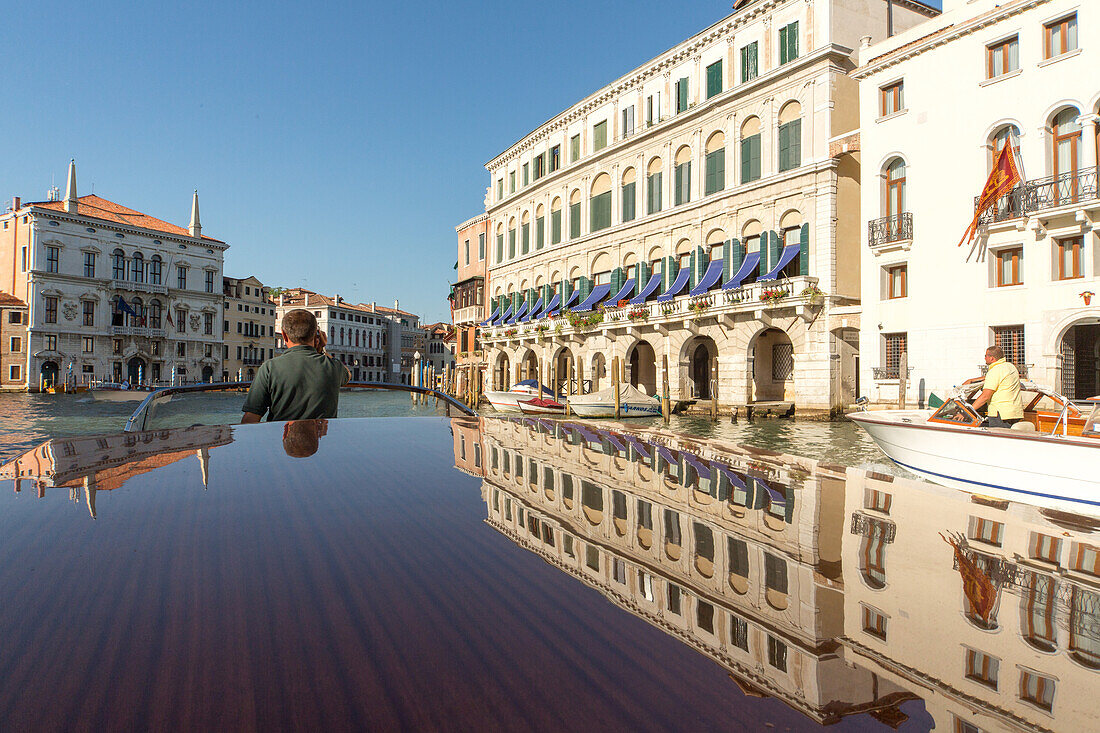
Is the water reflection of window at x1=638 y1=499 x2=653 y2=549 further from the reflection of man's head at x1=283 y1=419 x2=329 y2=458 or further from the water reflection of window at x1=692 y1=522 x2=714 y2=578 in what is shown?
the reflection of man's head at x1=283 y1=419 x2=329 y2=458

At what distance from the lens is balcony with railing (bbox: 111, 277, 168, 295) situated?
44281mm

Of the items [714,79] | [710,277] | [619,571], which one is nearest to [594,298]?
[710,277]

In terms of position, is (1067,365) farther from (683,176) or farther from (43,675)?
(43,675)

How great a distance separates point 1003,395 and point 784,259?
41.5ft

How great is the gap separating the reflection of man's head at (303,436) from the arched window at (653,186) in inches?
882

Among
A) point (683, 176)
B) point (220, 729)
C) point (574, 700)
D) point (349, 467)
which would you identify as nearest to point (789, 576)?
point (574, 700)

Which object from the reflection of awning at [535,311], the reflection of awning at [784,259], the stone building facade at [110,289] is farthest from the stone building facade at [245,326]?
the reflection of awning at [784,259]

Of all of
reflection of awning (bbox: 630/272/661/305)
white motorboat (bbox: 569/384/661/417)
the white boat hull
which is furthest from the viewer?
reflection of awning (bbox: 630/272/661/305)

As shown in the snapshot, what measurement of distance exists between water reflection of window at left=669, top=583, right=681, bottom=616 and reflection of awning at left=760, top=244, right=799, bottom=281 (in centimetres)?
1939

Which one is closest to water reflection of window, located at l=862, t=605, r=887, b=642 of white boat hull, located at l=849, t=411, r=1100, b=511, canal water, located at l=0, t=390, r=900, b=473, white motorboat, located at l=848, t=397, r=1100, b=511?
canal water, located at l=0, t=390, r=900, b=473

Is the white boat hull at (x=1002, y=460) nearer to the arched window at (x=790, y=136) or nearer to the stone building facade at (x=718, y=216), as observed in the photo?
the stone building facade at (x=718, y=216)

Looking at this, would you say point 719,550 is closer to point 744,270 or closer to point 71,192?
point 744,270

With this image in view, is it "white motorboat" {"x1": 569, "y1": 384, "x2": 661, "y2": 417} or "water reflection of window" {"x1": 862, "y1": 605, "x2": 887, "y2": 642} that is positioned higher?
"water reflection of window" {"x1": 862, "y1": 605, "x2": 887, "y2": 642}

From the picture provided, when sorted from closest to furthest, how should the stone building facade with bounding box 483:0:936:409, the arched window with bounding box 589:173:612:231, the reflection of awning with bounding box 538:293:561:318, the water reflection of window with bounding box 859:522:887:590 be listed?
1. the water reflection of window with bounding box 859:522:887:590
2. the stone building facade with bounding box 483:0:936:409
3. the arched window with bounding box 589:173:612:231
4. the reflection of awning with bounding box 538:293:561:318
